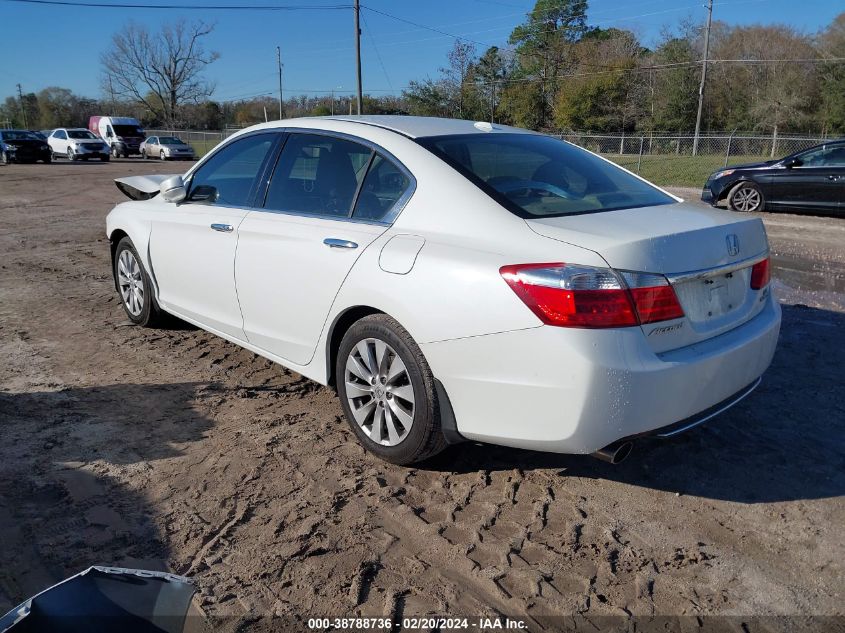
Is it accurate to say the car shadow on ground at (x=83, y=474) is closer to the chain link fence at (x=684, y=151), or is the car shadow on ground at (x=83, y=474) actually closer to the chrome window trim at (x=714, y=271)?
the chrome window trim at (x=714, y=271)

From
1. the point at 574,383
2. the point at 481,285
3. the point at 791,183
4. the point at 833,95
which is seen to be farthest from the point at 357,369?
the point at 833,95

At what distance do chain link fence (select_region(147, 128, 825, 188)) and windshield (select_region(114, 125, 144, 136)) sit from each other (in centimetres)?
1595

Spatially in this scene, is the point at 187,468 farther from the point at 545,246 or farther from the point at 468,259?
the point at 545,246

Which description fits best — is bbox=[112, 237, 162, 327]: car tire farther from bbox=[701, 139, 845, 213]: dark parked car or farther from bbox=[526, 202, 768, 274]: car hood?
bbox=[701, 139, 845, 213]: dark parked car

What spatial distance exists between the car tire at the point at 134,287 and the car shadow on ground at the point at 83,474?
44.2 inches

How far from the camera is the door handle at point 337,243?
11.4 feet

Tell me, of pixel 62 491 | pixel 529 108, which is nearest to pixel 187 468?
pixel 62 491

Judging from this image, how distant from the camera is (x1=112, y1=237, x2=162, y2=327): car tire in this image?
Answer: 17.9ft

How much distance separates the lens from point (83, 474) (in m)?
3.38

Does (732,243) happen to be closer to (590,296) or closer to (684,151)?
(590,296)

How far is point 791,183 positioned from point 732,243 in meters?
11.4

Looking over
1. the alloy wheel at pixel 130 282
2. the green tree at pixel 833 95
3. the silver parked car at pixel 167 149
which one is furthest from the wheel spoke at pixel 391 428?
the green tree at pixel 833 95

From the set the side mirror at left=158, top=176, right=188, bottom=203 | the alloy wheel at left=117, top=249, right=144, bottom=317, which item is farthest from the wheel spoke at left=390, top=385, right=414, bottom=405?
the alloy wheel at left=117, top=249, right=144, bottom=317

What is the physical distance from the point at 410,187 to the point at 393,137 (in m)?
0.40
